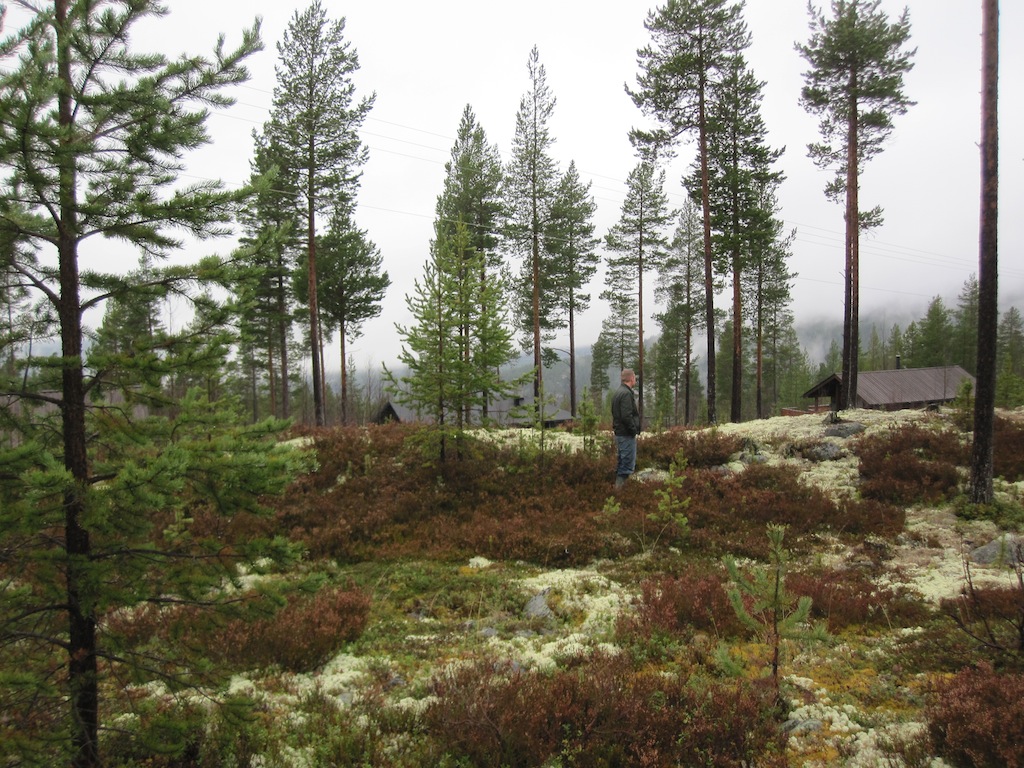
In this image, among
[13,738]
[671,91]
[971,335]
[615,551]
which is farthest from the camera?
[971,335]

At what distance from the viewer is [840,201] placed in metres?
20.8

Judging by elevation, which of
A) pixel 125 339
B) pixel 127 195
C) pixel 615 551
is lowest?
pixel 615 551

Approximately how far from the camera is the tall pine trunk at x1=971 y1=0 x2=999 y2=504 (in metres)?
9.98

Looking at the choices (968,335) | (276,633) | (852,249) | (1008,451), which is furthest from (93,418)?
(968,335)

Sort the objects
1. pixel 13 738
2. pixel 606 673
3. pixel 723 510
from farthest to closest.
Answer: pixel 723 510, pixel 606 673, pixel 13 738

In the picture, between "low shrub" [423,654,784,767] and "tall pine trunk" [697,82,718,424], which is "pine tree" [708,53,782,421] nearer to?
"tall pine trunk" [697,82,718,424]

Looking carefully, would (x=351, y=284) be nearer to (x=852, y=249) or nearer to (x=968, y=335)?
(x=852, y=249)

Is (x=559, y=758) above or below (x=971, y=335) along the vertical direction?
below

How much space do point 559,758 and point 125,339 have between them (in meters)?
4.62

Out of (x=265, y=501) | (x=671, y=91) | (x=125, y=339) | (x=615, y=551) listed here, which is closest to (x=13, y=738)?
(x=125, y=339)

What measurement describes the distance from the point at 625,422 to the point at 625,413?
0.20 meters

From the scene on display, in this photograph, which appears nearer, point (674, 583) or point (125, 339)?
point (125, 339)

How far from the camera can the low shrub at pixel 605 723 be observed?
379cm

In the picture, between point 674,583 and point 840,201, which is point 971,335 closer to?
point 840,201
